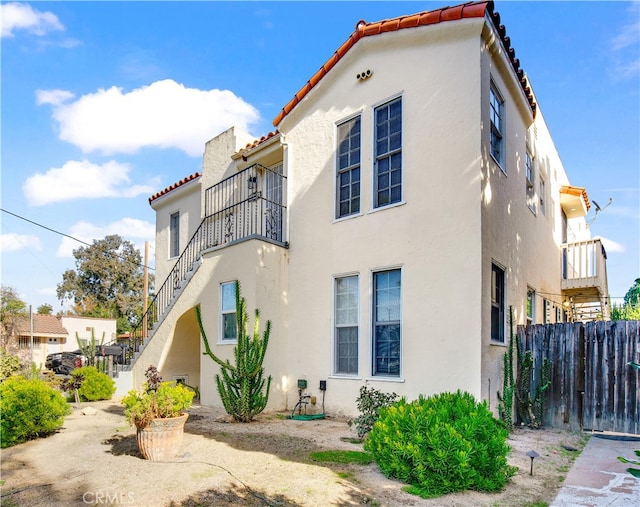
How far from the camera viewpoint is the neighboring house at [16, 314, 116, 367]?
112ft

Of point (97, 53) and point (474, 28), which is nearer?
point (474, 28)

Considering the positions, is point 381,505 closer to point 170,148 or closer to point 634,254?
point 634,254

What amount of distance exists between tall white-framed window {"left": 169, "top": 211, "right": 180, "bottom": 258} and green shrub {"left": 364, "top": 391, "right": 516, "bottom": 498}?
1304 cm

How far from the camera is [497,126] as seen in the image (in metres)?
9.13

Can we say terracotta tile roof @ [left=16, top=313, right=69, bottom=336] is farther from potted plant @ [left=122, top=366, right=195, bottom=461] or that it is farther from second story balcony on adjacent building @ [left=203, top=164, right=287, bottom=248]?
potted plant @ [left=122, top=366, right=195, bottom=461]

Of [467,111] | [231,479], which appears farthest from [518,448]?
[467,111]

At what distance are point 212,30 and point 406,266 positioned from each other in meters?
6.71

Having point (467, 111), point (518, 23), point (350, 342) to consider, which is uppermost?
point (518, 23)

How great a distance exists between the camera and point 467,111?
8.09 metres

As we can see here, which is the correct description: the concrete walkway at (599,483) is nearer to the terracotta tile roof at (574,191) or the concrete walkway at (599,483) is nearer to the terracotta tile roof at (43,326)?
the terracotta tile roof at (574,191)

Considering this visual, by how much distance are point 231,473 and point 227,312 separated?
6037 millimetres

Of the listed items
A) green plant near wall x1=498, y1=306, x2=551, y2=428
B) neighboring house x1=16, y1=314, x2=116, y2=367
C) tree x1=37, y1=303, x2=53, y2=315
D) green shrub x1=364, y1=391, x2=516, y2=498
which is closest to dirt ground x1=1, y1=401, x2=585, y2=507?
green shrub x1=364, y1=391, x2=516, y2=498

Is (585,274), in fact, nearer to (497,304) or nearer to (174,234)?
(497,304)

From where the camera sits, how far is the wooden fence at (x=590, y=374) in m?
7.65
